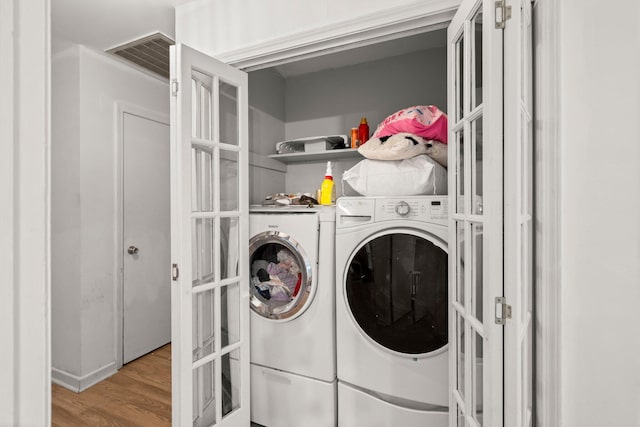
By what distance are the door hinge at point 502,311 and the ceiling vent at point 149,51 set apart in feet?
7.74

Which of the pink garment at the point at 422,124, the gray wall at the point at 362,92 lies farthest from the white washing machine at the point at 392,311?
the gray wall at the point at 362,92

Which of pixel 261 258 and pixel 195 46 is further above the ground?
pixel 195 46

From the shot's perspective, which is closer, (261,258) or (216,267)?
(216,267)

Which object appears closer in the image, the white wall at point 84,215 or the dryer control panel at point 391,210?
the dryer control panel at point 391,210

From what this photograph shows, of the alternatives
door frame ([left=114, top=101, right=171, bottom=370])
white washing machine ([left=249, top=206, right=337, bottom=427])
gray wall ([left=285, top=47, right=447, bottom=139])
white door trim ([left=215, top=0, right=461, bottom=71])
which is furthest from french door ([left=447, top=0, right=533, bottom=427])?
door frame ([left=114, top=101, right=171, bottom=370])

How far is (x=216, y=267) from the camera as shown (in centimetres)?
169

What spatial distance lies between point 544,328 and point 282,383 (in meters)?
1.32

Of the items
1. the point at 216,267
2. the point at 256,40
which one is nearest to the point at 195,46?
the point at 256,40

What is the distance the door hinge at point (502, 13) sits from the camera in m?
0.97

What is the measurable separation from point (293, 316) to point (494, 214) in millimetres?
1181

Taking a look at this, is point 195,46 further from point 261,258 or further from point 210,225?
point 261,258

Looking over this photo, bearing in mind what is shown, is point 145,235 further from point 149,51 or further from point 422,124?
point 422,124

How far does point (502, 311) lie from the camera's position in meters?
0.98

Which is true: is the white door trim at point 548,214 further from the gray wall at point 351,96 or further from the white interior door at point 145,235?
the white interior door at point 145,235
